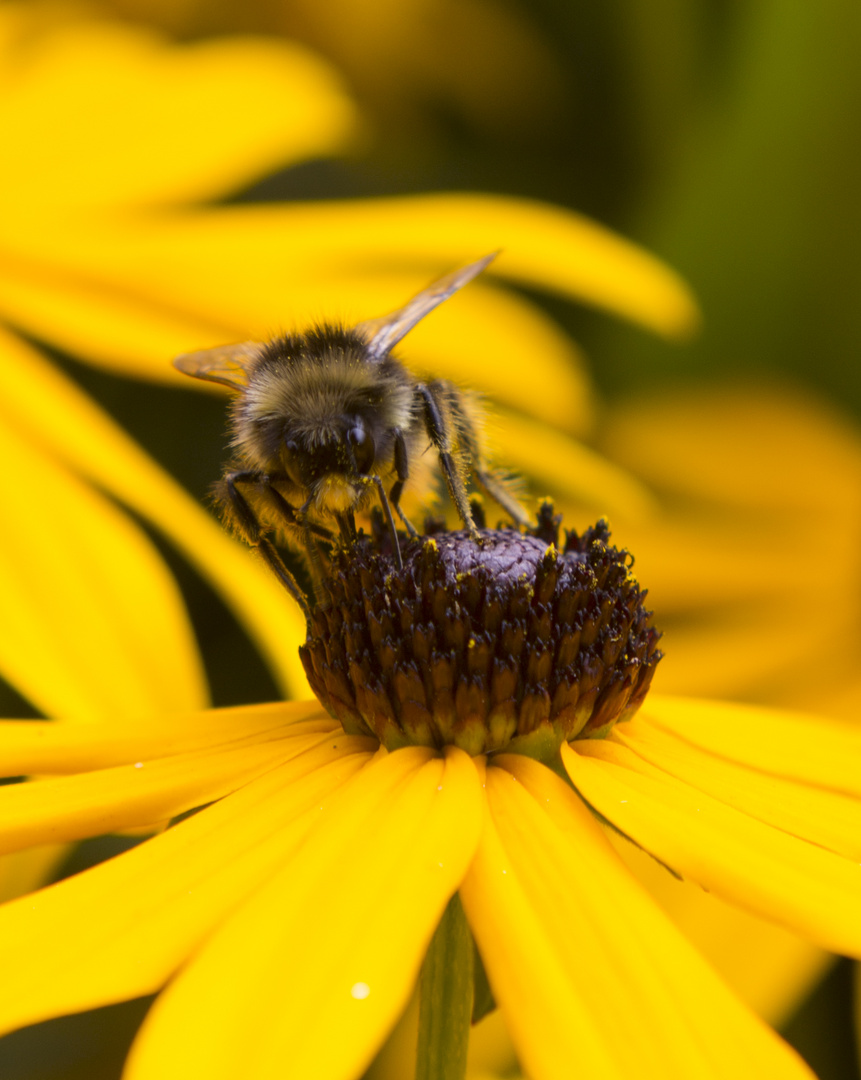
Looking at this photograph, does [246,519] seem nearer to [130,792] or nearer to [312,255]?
[130,792]

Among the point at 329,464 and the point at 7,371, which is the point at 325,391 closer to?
the point at 329,464

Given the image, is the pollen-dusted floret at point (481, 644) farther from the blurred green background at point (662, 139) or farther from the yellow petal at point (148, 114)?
the blurred green background at point (662, 139)

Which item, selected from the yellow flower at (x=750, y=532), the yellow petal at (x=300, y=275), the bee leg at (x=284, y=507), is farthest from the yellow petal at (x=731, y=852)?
the yellow flower at (x=750, y=532)

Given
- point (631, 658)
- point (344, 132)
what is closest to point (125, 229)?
point (344, 132)

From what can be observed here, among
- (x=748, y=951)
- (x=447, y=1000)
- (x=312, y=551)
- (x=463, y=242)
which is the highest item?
(x=463, y=242)

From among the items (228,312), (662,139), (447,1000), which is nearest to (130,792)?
(447,1000)
